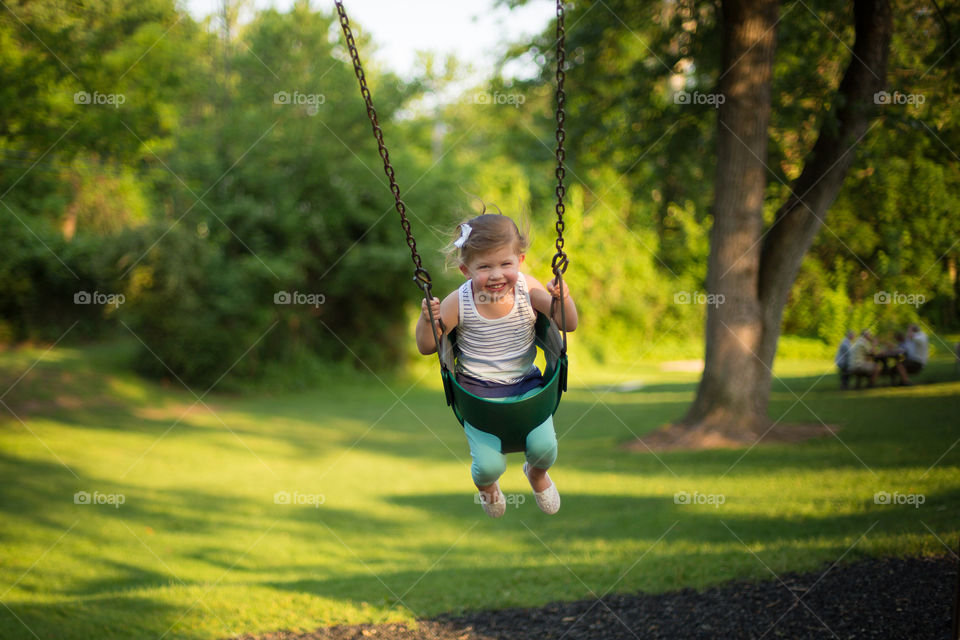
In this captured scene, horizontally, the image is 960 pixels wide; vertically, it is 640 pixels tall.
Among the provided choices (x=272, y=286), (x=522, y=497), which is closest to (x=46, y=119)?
(x=272, y=286)

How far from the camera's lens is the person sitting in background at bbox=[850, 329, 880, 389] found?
360 inches

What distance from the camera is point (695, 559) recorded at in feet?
20.4

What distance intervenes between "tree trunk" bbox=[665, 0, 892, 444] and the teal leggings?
6514 mm

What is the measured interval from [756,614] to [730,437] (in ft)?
15.3

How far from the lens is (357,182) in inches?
732

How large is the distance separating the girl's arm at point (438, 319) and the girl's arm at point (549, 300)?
37cm

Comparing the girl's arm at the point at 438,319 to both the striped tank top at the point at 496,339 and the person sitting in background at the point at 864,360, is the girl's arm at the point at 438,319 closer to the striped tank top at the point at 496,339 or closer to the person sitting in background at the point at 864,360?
the striped tank top at the point at 496,339

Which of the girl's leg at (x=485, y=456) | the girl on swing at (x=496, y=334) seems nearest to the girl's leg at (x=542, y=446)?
the girl on swing at (x=496, y=334)

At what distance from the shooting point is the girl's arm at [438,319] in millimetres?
3539

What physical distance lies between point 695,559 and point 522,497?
2881mm

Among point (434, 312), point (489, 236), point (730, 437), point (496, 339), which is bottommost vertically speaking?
point (730, 437)

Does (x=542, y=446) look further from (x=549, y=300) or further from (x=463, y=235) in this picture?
(x=463, y=235)

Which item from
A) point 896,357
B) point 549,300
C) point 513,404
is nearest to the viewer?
point 513,404

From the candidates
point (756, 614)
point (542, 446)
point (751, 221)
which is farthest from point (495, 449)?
point (751, 221)
